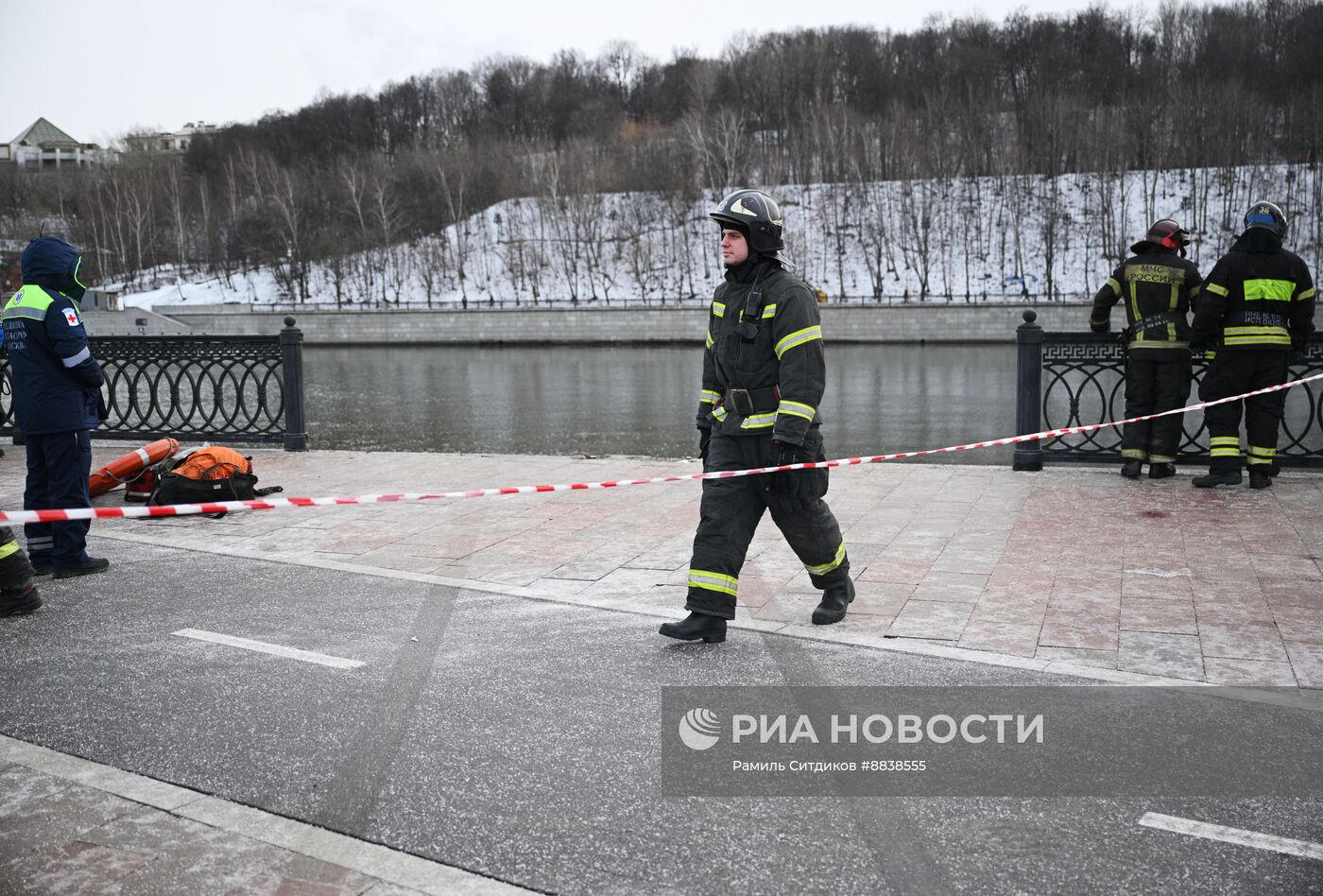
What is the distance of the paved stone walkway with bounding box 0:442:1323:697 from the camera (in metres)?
5.27

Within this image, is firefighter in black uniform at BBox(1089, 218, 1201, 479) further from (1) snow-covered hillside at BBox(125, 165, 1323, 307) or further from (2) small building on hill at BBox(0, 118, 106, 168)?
(2) small building on hill at BBox(0, 118, 106, 168)

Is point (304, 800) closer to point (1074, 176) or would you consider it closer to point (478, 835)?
point (478, 835)

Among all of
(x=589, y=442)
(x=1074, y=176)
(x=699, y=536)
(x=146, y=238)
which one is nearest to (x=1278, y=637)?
(x=699, y=536)

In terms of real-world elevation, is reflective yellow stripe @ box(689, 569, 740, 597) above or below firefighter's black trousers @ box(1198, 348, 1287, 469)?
below

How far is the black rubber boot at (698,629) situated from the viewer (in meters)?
5.21

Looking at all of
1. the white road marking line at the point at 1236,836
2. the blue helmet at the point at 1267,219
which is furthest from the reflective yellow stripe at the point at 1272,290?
the white road marking line at the point at 1236,836

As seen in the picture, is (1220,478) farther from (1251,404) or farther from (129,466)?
(129,466)

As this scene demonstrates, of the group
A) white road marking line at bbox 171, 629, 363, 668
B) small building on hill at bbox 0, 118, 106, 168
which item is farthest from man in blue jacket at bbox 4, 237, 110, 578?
small building on hill at bbox 0, 118, 106, 168

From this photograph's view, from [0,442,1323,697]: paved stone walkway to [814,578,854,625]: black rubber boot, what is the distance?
77 mm

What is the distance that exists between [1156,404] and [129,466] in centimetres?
863

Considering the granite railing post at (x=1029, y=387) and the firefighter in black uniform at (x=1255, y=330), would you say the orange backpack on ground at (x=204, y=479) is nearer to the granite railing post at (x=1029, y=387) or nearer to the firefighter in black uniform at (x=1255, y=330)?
the granite railing post at (x=1029, y=387)

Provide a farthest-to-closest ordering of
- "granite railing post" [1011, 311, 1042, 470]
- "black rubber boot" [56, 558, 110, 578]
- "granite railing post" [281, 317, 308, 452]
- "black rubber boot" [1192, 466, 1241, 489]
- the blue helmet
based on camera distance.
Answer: "granite railing post" [281, 317, 308, 452] < "granite railing post" [1011, 311, 1042, 470] < "black rubber boot" [1192, 466, 1241, 489] < the blue helmet < "black rubber boot" [56, 558, 110, 578]

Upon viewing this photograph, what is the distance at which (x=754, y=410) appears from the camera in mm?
5258

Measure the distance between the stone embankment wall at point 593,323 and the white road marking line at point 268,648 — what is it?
45.4m
